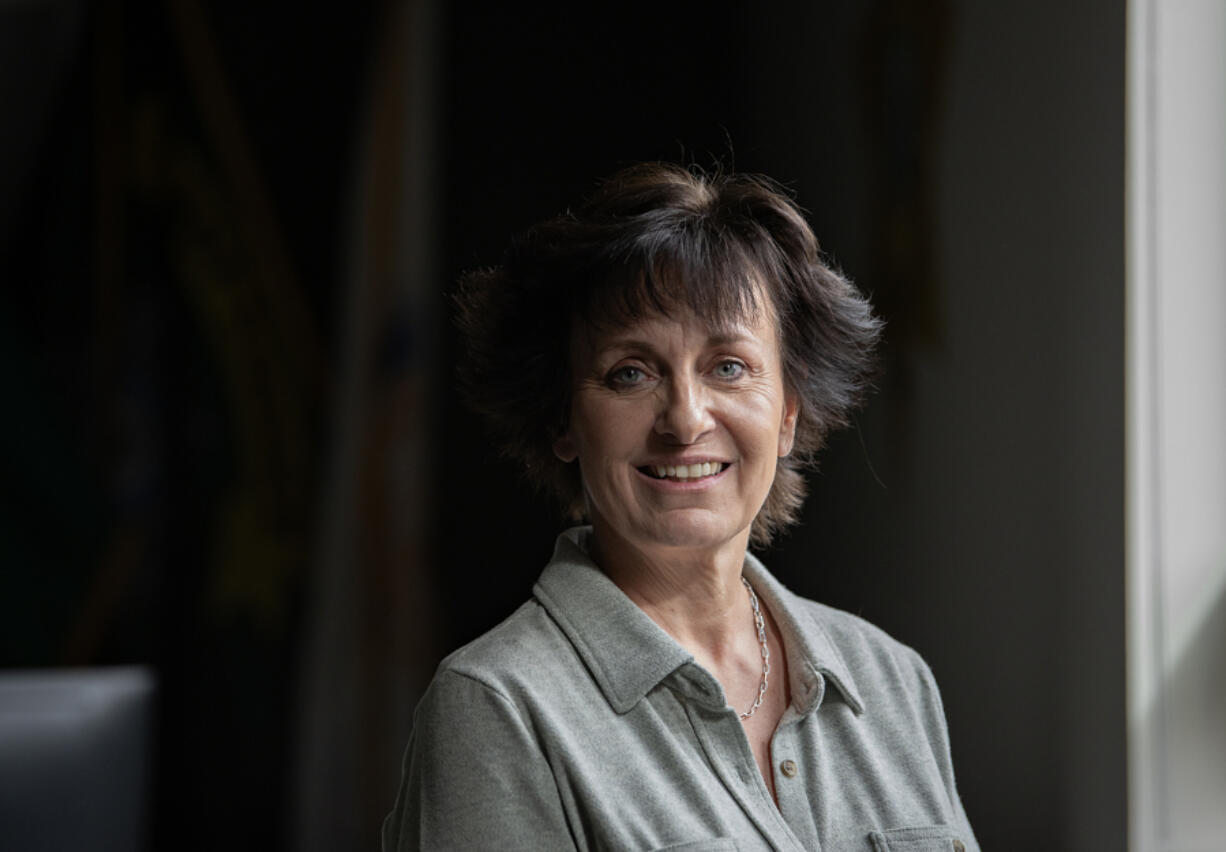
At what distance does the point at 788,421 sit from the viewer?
4.30 ft

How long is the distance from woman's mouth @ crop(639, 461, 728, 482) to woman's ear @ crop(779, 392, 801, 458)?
0.13m

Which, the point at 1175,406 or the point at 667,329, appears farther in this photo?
the point at 1175,406

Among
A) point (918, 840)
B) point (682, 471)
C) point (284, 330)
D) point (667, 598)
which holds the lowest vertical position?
point (918, 840)

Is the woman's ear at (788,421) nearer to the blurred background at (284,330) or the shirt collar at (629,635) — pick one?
the shirt collar at (629,635)

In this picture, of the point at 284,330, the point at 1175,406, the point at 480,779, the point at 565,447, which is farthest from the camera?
the point at 284,330

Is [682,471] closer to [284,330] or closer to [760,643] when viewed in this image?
[760,643]

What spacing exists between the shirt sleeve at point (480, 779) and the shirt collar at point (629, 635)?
0.11 m

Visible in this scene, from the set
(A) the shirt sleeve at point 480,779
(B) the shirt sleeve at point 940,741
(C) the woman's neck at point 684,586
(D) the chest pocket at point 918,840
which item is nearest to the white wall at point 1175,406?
(B) the shirt sleeve at point 940,741

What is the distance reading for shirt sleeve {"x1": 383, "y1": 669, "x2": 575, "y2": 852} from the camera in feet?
3.45

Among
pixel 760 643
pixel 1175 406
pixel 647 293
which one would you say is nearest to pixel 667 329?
pixel 647 293

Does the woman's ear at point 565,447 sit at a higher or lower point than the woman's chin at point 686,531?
higher

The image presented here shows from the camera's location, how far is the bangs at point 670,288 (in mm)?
1178

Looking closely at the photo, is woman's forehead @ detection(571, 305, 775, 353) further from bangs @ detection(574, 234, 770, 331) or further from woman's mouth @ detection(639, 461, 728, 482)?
woman's mouth @ detection(639, 461, 728, 482)

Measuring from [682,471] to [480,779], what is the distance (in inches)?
12.4
